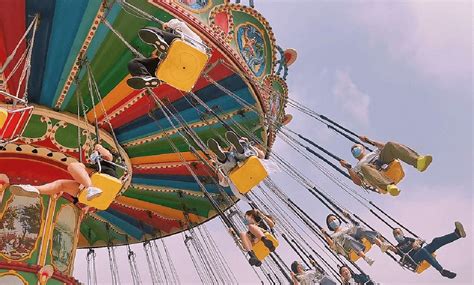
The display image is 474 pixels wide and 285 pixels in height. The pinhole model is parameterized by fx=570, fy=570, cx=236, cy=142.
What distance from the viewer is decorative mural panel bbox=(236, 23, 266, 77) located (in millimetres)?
8250

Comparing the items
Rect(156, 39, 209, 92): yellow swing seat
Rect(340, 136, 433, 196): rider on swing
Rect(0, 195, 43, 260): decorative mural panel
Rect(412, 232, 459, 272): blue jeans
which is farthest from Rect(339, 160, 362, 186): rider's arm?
Rect(0, 195, 43, 260): decorative mural panel

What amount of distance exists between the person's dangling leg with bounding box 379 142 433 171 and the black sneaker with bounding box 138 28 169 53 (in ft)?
12.0

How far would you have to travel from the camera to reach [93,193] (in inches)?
229

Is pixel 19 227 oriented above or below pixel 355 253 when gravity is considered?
above

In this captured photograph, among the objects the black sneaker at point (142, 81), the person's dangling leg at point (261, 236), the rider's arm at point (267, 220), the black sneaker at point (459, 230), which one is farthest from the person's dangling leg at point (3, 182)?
the black sneaker at point (459, 230)

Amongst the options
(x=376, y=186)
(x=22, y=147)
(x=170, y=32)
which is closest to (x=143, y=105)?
(x=22, y=147)

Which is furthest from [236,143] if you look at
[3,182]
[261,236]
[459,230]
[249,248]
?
[459,230]

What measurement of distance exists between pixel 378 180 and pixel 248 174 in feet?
6.37

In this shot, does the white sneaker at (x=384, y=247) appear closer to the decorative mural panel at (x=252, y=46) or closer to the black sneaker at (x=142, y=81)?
the decorative mural panel at (x=252, y=46)

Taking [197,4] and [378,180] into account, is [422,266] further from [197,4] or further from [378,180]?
[197,4]

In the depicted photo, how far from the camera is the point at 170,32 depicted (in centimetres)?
583

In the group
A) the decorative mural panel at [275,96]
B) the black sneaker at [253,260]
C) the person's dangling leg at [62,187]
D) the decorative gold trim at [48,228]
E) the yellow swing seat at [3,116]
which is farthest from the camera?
the decorative mural panel at [275,96]

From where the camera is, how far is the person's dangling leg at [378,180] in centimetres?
758

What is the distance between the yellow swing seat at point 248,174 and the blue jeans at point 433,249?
2.86 metres
